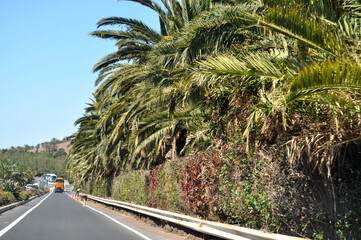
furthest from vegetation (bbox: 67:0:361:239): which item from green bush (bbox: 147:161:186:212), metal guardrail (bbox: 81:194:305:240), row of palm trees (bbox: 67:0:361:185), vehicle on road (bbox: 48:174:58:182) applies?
vehicle on road (bbox: 48:174:58:182)

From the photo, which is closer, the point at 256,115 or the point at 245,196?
the point at 256,115

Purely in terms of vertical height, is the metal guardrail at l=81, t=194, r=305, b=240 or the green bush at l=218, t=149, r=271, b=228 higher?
the green bush at l=218, t=149, r=271, b=228

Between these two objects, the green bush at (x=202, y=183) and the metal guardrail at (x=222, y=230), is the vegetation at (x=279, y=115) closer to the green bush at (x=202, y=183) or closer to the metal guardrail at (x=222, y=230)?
the green bush at (x=202, y=183)

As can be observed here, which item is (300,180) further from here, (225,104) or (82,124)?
(82,124)

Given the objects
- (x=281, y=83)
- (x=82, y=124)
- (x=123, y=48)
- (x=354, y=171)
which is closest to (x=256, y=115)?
(x=281, y=83)

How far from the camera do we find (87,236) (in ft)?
40.8

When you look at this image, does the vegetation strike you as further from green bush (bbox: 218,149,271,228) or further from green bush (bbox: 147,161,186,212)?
green bush (bbox: 147,161,186,212)

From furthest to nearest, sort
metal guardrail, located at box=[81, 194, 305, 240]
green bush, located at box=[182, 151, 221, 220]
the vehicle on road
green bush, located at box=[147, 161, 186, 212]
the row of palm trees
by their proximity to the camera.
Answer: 1. the vehicle on road
2. green bush, located at box=[147, 161, 186, 212]
3. green bush, located at box=[182, 151, 221, 220]
4. metal guardrail, located at box=[81, 194, 305, 240]
5. the row of palm trees

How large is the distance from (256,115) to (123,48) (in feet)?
39.4

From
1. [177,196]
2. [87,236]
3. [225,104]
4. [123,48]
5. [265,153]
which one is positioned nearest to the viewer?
[265,153]

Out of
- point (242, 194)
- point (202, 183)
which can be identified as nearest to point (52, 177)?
point (202, 183)

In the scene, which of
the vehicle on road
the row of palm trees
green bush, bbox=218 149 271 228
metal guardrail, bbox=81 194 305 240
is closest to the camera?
the row of palm trees

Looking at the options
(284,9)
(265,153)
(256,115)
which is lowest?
(265,153)

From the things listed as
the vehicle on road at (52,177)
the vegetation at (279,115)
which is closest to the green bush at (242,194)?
the vegetation at (279,115)
